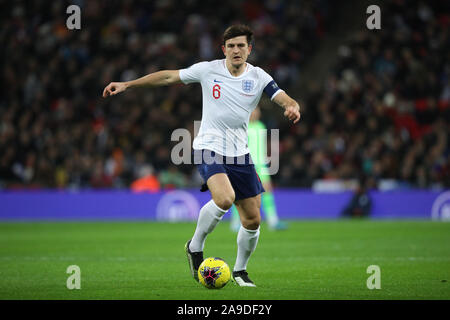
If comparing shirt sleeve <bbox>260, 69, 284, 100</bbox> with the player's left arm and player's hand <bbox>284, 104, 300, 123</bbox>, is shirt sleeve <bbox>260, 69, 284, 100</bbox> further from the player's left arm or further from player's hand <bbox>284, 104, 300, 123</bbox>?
player's hand <bbox>284, 104, 300, 123</bbox>

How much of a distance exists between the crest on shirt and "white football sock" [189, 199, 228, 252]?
115cm

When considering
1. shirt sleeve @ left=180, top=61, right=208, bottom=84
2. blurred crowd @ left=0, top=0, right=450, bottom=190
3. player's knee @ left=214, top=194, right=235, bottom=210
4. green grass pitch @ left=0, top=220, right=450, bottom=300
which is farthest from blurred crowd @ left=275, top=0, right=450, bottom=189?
player's knee @ left=214, top=194, right=235, bottom=210

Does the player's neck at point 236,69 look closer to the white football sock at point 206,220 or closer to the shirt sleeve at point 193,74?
the shirt sleeve at point 193,74

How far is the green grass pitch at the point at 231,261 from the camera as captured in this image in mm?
6734

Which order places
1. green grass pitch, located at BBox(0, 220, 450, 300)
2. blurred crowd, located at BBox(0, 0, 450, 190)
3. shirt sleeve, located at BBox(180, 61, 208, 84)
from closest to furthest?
1. green grass pitch, located at BBox(0, 220, 450, 300)
2. shirt sleeve, located at BBox(180, 61, 208, 84)
3. blurred crowd, located at BBox(0, 0, 450, 190)

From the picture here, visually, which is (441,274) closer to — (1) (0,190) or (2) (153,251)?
(2) (153,251)

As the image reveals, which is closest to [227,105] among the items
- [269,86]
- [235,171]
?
[269,86]

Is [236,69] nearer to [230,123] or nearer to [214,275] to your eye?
[230,123]

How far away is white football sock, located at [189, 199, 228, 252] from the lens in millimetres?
7184

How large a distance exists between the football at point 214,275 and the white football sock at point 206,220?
370mm

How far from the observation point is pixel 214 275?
698 cm

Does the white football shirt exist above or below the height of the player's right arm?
below
